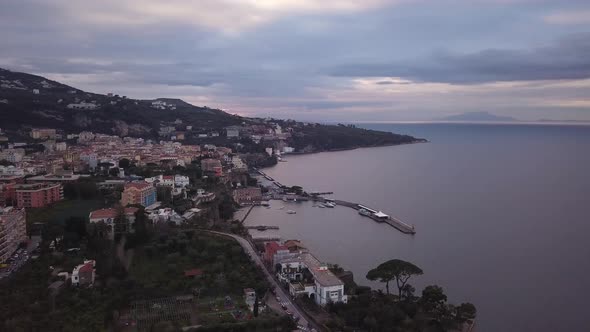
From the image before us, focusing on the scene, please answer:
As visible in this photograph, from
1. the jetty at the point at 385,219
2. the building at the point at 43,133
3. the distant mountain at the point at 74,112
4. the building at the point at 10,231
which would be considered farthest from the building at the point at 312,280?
the distant mountain at the point at 74,112

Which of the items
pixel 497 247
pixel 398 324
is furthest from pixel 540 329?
pixel 497 247

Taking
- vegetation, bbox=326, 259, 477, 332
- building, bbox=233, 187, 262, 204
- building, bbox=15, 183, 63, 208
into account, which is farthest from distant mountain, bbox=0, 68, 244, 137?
vegetation, bbox=326, 259, 477, 332

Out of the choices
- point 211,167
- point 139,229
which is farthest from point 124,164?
point 139,229

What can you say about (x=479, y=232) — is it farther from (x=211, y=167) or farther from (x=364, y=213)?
(x=211, y=167)

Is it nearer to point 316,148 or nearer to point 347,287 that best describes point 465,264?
point 347,287

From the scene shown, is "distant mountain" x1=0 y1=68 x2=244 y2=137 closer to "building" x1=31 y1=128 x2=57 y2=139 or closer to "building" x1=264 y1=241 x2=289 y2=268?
"building" x1=31 y1=128 x2=57 y2=139
